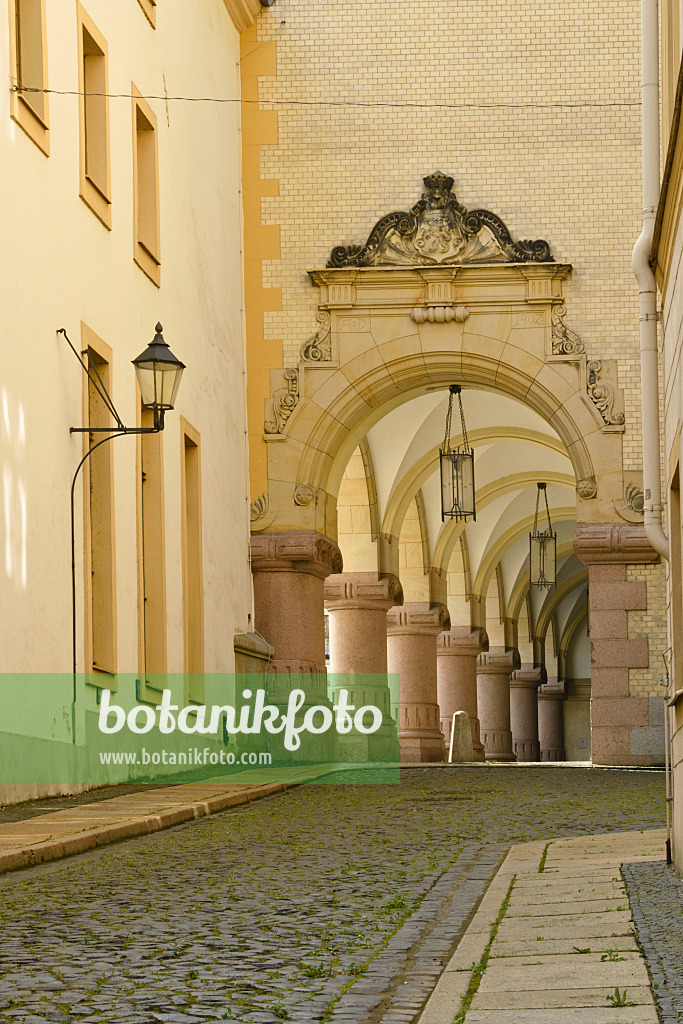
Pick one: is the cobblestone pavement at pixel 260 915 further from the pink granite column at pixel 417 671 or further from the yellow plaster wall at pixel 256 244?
the pink granite column at pixel 417 671

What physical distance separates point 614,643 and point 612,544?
4.10ft

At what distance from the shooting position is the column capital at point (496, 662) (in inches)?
1529

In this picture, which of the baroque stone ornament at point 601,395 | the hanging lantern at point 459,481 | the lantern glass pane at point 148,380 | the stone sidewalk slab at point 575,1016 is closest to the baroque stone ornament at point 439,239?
the baroque stone ornament at point 601,395

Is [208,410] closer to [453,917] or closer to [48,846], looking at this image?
[48,846]

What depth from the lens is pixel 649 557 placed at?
69.7 feet

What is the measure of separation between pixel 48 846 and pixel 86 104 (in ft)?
28.7

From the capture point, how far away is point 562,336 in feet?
72.0

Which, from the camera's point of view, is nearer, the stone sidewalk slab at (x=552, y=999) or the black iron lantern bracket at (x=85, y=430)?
the stone sidewalk slab at (x=552, y=999)

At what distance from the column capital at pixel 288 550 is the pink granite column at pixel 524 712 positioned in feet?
74.8

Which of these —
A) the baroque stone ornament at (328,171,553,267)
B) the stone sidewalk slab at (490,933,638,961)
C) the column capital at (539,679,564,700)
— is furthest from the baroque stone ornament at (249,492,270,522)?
the column capital at (539,679,564,700)

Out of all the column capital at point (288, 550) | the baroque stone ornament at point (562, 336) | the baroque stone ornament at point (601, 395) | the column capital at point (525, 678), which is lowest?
the column capital at point (525, 678)

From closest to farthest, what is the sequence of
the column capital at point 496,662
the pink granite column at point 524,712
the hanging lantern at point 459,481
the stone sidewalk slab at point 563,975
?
1. the stone sidewalk slab at point 563,975
2. the hanging lantern at point 459,481
3. the column capital at point 496,662
4. the pink granite column at point 524,712

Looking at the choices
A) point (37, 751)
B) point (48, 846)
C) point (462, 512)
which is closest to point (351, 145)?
point (462, 512)

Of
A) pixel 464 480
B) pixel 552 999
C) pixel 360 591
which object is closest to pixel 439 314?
pixel 464 480
